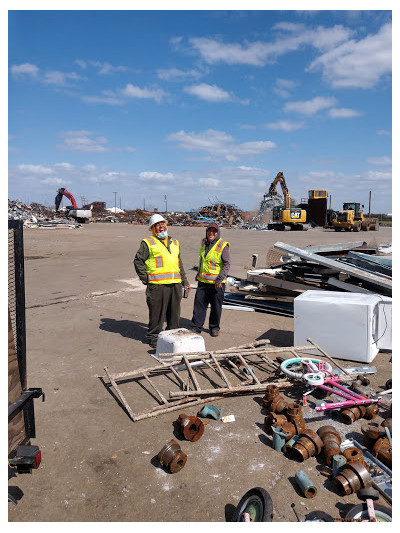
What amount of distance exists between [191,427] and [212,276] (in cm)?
320

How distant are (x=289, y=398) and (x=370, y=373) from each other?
51.1 inches

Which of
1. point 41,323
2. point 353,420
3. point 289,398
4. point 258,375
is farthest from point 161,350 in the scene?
point 41,323

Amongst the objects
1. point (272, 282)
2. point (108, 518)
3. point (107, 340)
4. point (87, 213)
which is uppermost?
point (87, 213)

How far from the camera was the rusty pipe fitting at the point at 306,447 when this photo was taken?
3377 mm

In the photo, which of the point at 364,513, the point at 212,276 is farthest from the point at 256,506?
the point at 212,276

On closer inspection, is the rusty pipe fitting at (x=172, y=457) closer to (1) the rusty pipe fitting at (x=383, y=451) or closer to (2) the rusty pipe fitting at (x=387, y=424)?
(1) the rusty pipe fitting at (x=383, y=451)

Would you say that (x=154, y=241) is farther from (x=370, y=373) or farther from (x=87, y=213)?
(x=87, y=213)

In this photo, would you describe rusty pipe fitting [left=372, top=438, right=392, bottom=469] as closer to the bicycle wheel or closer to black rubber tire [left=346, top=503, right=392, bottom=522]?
black rubber tire [left=346, top=503, right=392, bottom=522]

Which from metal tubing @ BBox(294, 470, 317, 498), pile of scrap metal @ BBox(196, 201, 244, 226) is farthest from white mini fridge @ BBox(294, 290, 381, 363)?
pile of scrap metal @ BBox(196, 201, 244, 226)

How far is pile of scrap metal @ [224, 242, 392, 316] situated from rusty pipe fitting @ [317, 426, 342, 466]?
4186 mm

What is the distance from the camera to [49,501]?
293cm

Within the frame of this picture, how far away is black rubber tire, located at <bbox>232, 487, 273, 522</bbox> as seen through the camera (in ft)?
8.57

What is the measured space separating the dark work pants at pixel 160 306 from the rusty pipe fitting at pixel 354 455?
11.1 ft

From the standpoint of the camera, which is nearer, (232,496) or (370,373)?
(232,496)
